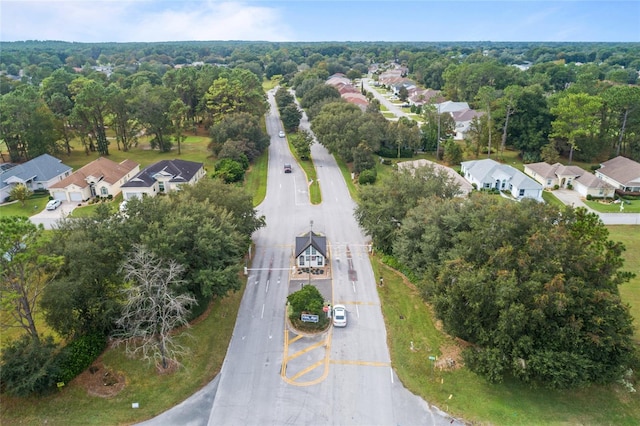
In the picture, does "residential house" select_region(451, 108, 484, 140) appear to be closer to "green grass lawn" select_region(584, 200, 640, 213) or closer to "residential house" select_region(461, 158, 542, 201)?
"residential house" select_region(461, 158, 542, 201)

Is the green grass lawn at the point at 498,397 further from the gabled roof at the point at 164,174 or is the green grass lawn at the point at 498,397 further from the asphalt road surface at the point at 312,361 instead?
the gabled roof at the point at 164,174

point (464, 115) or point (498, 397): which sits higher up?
point (464, 115)

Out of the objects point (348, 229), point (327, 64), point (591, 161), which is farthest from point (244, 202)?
point (327, 64)

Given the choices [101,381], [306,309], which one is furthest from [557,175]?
[101,381]

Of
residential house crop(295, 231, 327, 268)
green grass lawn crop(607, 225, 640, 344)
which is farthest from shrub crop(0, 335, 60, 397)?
green grass lawn crop(607, 225, 640, 344)

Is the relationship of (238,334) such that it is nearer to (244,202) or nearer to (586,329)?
(244,202)

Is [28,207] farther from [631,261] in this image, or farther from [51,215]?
[631,261]
